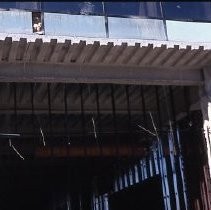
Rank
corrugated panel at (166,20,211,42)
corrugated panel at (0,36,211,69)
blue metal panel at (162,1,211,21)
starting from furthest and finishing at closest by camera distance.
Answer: blue metal panel at (162,1,211,21) → corrugated panel at (166,20,211,42) → corrugated panel at (0,36,211,69)

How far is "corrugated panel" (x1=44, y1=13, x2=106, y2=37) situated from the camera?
464 inches

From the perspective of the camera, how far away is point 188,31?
12.8 m

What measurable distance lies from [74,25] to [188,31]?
3038 millimetres

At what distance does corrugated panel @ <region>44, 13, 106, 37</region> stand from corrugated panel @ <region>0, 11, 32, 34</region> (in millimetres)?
440

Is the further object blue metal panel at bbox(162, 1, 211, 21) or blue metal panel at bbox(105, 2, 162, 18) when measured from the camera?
blue metal panel at bbox(162, 1, 211, 21)

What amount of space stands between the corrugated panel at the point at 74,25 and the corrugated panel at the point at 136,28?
287 mm

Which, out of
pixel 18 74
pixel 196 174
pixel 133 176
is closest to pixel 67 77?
pixel 18 74

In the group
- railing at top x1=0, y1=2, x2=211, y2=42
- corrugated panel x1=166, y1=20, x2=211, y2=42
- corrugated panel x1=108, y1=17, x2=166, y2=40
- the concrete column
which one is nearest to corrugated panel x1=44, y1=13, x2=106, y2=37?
railing at top x1=0, y1=2, x2=211, y2=42

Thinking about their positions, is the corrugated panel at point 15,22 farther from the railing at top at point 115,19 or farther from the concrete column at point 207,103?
the concrete column at point 207,103

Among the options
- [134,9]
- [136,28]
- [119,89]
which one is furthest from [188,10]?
[119,89]

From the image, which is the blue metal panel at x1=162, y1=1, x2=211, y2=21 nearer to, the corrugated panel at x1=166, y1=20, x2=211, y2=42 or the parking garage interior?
the corrugated panel at x1=166, y1=20, x2=211, y2=42

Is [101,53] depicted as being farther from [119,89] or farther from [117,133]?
[117,133]

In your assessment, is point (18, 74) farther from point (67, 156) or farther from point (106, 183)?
point (106, 183)

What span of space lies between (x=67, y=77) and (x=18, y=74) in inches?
48.1
